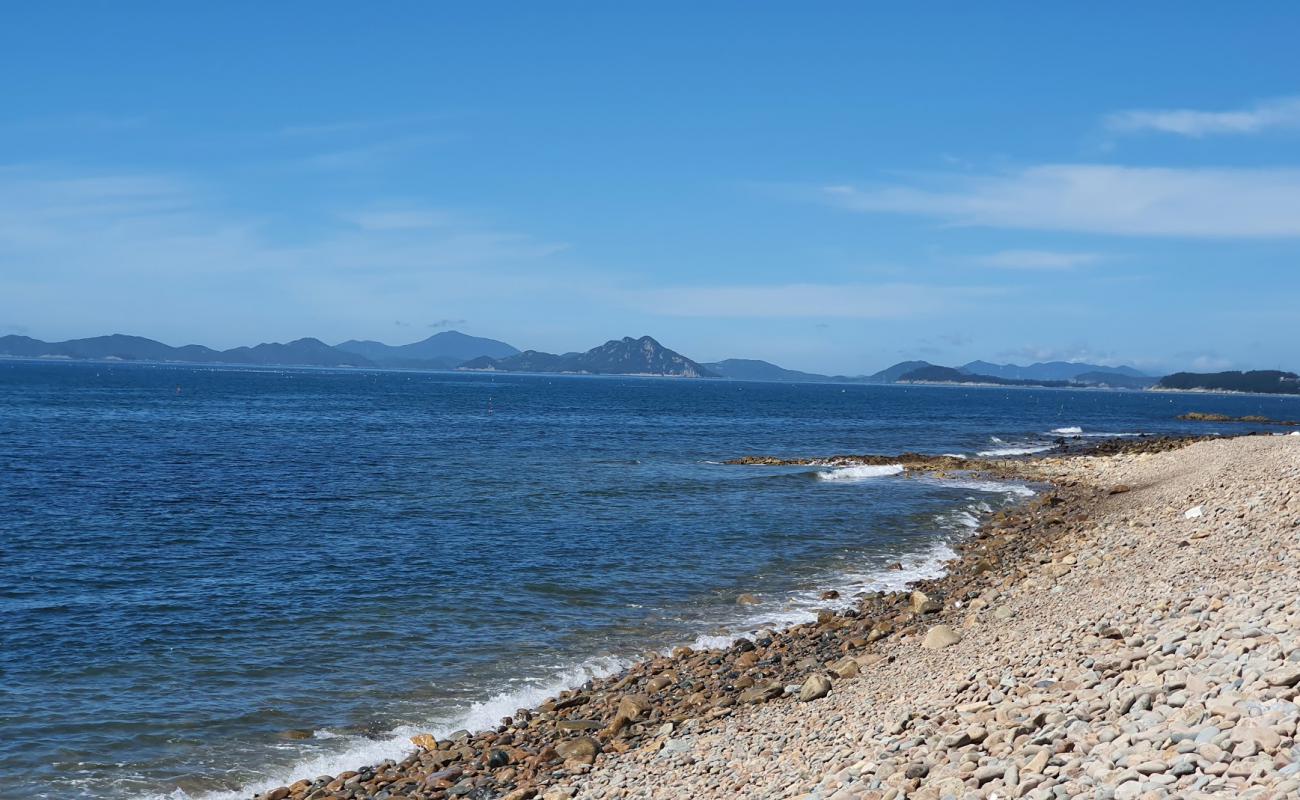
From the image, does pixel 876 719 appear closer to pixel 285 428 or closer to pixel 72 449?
pixel 72 449

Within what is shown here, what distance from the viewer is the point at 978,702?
10586 millimetres

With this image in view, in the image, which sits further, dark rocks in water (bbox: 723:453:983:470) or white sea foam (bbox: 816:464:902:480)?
dark rocks in water (bbox: 723:453:983:470)

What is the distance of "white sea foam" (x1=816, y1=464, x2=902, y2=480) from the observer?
4800 centimetres

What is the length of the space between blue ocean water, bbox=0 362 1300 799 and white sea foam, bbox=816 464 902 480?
1.90 ft

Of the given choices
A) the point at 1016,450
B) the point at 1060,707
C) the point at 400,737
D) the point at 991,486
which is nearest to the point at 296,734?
the point at 400,737

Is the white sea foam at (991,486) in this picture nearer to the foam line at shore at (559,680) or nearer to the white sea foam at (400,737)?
the foam line at shore at (559,680)

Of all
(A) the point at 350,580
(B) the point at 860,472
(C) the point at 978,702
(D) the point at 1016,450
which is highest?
(C) the point at 978,702

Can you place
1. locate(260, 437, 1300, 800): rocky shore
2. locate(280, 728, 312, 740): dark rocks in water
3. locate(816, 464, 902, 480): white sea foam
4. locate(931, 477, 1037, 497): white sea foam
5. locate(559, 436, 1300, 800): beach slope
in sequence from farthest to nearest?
locate(816, 464, 902, 480): white sea foam, locate(931, 477, 1037, 497): white sea foam, locate(280, 728, 312, 740): dark rocks in water, locate(260, 437, 1300, 800): rocky shore, locate(559, 436, 1300, 800): beach slope

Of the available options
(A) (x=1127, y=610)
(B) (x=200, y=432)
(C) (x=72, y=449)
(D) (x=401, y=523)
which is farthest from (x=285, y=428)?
(A) (x=1127, y=610)

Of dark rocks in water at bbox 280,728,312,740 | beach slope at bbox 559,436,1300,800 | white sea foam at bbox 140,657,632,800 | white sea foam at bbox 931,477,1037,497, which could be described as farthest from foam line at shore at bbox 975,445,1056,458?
dark rocks in water at bbox 280,728,312,740

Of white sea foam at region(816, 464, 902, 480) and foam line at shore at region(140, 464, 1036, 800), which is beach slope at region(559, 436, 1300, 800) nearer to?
foam line at shore at region(140, 464, 1036, 800)

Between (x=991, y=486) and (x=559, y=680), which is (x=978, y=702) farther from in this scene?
(x=991, y=486)

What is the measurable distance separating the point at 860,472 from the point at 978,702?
3950 cm

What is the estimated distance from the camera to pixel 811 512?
36.1 metres
